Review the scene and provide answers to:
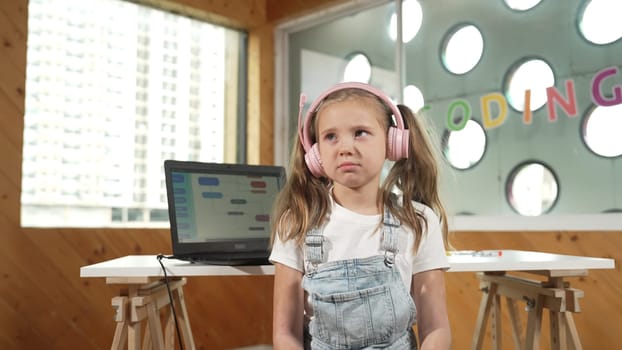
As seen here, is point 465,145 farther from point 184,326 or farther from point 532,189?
point 184,326

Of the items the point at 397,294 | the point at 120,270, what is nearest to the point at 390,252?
the point at 397,294

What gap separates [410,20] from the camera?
3.38m

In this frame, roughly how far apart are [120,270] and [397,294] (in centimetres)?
87

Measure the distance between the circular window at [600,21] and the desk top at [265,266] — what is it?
3.38 feet

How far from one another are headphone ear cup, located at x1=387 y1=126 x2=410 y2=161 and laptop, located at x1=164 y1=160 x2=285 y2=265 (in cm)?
69

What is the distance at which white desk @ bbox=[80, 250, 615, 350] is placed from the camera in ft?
5.87

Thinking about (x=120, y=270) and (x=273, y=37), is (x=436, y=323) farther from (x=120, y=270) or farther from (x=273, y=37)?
(x=273, y=37)

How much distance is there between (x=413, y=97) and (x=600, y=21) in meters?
0.97

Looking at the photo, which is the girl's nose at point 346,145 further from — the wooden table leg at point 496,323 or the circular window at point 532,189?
the circular window at point 532,189

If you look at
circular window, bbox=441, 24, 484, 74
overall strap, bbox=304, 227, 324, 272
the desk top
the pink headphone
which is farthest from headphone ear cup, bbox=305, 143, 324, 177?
circular window, bbox=441, 24, 484, 74

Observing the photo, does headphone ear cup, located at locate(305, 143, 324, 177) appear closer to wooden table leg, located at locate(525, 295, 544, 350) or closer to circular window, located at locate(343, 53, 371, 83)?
wooden table leg, located at locate(525, 295, 544, 350)

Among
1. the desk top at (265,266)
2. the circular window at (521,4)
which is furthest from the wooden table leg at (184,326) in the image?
the circular window at (521,4)

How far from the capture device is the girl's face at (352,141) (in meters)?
1.30

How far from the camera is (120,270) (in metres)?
1.78
